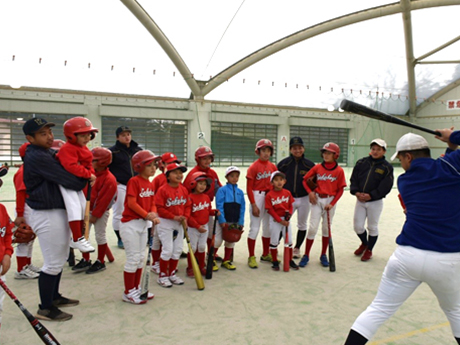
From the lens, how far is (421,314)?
11.7 ft

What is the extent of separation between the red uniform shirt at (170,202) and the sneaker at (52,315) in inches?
55.6

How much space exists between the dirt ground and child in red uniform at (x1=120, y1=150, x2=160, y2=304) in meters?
0.20

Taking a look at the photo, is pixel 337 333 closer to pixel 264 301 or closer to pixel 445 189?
pixel 264 301

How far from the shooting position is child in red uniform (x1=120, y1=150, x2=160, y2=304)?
12.1 feet

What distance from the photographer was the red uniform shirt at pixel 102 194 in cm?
461

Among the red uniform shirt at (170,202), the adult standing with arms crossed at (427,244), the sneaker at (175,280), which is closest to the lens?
the adult standing with arms crossed at (427,244)

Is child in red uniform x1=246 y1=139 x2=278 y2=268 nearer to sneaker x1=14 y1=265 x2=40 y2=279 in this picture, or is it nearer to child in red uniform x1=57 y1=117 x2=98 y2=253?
child in red uniform x1=57 y1=117 x2=98 y2=253

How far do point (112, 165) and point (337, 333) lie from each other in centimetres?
396

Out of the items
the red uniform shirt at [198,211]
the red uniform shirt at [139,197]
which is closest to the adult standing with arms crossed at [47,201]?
the red uniform shirt at [139,197]

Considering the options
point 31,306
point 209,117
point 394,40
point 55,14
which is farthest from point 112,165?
point 394,40

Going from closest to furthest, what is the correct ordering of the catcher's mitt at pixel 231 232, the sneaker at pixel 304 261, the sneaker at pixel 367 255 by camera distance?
the catcher's mitt at pixel 231 232
the sneaker at pixel 304 261
the sneaker at pixel 367 255

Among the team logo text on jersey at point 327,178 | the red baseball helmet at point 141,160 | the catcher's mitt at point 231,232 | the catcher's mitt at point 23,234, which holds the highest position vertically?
the red baseball helmet at point 141,160

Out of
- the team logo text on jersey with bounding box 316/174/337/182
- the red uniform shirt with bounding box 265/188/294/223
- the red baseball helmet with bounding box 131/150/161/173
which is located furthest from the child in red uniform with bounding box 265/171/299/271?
the red baseball helmet with bounding box 131/150/161/173

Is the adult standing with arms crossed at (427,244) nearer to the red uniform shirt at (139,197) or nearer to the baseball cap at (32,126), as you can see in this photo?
the red uniform shirt at (139,197)
